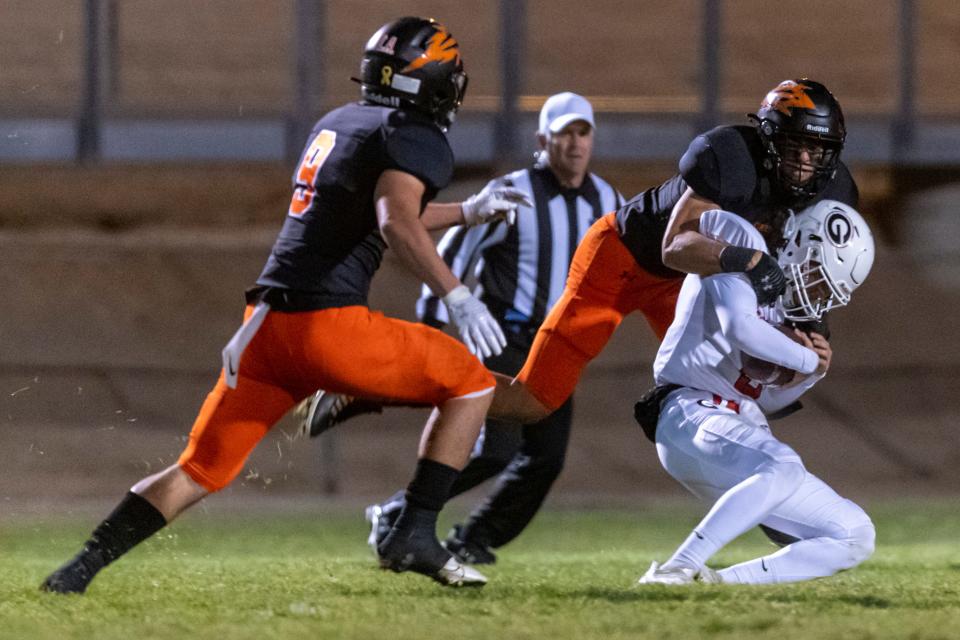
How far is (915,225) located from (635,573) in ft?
29.5

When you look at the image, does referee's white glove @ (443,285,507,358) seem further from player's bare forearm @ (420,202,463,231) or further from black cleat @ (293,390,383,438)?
black cleat @ (293,390,383,438)

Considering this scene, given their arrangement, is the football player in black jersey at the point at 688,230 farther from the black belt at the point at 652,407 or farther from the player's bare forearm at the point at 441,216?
the player's bare forearm at the point at 441,216

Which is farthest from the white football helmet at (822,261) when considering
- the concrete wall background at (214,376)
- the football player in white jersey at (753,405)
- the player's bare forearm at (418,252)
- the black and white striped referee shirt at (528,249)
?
the concrete wall background at (214,376)

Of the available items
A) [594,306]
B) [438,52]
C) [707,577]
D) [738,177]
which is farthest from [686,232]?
[707,577]

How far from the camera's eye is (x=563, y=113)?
6.94m

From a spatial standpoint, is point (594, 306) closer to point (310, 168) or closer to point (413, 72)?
point (413, 72)

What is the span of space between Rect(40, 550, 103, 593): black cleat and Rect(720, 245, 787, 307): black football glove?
5.92 ft

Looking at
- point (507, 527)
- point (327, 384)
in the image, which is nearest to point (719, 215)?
point (327, 384)

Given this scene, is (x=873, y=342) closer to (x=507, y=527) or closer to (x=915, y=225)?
(x=915, y=225)

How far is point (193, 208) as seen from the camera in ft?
46.1

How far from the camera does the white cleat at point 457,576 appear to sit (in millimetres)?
4707

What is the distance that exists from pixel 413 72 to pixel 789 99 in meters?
1.06

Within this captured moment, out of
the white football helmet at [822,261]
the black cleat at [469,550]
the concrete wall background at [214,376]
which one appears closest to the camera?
Answer: the white football helmet at [822,261]

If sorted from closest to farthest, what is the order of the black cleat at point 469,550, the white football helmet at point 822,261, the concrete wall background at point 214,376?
the white football helmet at point 822,261 → the black cleat at point 469,550 → the concrete wall background at point 214,376
